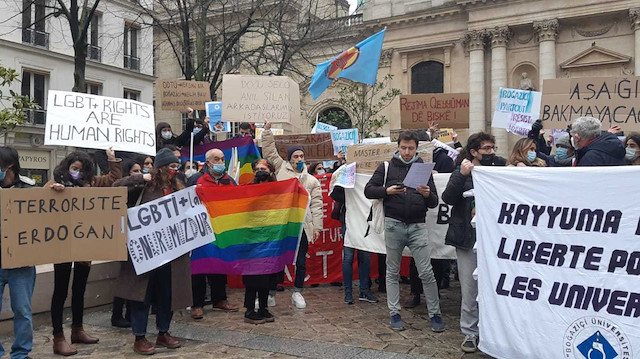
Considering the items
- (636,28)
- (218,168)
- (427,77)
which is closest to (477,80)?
(427,77)

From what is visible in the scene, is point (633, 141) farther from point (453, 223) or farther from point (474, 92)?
point (474, 92)

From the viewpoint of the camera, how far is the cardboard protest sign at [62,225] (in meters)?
4.35

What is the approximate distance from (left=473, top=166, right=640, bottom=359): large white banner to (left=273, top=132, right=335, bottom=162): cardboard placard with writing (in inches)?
166

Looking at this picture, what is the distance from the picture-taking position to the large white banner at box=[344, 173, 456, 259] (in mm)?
6684

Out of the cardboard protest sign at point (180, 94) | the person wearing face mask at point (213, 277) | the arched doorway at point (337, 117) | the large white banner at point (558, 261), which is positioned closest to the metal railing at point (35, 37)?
the arched doorway at point (337, 117)

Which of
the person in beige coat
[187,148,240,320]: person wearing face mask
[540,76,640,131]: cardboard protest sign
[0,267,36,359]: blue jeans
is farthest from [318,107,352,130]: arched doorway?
[0,267,36,359]: blue jeans

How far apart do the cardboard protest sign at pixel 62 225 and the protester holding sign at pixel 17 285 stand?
20cm

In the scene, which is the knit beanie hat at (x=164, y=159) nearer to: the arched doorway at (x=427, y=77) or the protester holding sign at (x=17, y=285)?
the protester holding sign at (x=17, y=285)

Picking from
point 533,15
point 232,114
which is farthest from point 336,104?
point 232,114

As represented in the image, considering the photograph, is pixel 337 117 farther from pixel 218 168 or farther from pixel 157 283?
pixel 157 283

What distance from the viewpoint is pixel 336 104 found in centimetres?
3478

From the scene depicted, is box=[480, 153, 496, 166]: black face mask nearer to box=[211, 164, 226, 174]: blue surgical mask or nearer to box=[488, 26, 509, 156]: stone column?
box=[211, 164, 226, 174]: blue surgical mask

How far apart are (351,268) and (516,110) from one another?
442 centimetres

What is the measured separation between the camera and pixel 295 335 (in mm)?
5715
